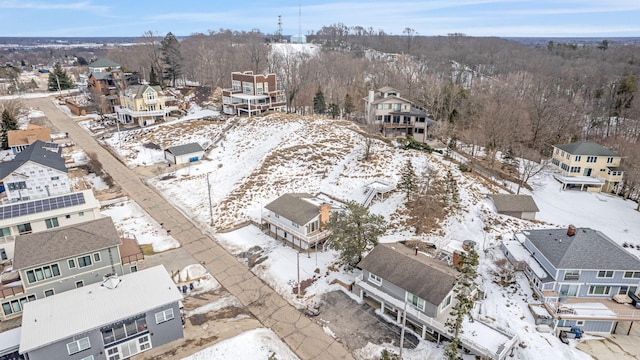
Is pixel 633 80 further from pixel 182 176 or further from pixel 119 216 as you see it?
pixel 119 216

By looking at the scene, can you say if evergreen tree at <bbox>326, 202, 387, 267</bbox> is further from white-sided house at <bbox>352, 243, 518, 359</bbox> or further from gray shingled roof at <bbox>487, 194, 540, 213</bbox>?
gray shingled roof at <bbox>487, 194, 540, 213</bbox>

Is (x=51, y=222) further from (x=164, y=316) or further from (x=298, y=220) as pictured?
(x=298, y=220)

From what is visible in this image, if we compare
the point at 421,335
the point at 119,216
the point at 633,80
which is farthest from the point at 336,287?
the point at 633,80

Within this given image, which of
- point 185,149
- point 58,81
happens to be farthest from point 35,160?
point 58,81

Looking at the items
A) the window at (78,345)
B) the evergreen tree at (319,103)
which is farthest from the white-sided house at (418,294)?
the evergreen tree at (319,103)

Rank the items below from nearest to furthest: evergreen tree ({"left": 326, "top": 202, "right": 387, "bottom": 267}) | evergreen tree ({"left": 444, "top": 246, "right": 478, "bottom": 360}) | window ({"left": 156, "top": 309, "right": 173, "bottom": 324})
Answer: evergreen tree ({"left": 444, "top": 246, "right": 478, "bottom": 360}), window ({"left": 156, "top": 309, "right": 173, "bottom": 324}), evergreen tree ({"left": 326, "top": 202, "right": 387, "bottom": 267})

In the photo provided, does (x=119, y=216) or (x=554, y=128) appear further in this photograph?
(x=554, y=128)

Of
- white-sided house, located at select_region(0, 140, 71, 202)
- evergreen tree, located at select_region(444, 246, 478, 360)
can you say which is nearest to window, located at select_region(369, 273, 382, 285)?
evergreen tree, located at select_region(444, 246, 478, 360)
